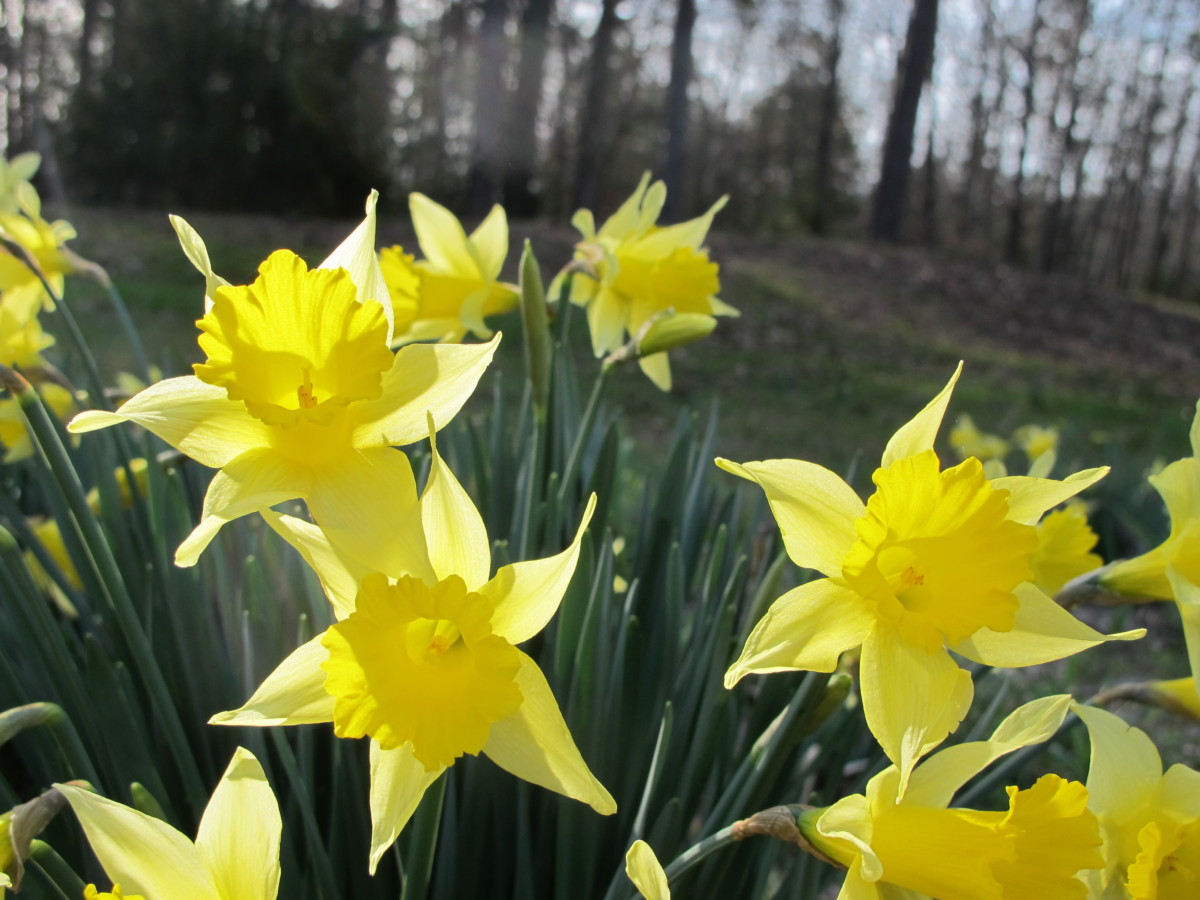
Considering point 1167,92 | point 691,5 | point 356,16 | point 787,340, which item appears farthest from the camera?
point 1167,92

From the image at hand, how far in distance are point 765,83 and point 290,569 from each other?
73.3 feet

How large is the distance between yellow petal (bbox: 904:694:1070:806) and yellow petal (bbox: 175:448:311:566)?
0.58 m

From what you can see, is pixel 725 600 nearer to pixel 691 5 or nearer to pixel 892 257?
pixel 691 5

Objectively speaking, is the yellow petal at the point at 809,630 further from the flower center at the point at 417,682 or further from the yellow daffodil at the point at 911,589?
the flower center at the point at 417,682

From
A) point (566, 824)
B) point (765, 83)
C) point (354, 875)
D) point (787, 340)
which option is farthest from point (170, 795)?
point (765, 83)

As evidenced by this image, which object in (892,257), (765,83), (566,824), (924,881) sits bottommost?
(566,824)

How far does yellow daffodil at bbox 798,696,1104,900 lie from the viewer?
29.6 inches

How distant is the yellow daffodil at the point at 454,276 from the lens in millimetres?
1410

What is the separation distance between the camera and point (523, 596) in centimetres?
76

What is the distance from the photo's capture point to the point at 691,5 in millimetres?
10141

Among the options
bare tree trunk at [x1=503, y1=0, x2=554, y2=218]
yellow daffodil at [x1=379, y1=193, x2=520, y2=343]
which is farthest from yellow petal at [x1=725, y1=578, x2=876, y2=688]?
bare tree trunk at [x1=503, y1=0, x2=554, y2=218]

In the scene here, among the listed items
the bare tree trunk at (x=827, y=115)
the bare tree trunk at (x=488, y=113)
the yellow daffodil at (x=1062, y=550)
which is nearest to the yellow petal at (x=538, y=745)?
the yellow daffodil at (x=1062, y=550)

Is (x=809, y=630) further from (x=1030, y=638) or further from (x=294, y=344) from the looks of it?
(x=294, y=344)

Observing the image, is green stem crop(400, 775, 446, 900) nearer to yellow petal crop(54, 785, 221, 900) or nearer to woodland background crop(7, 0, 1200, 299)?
yellow petal crop(54, 785, 221, 900)
